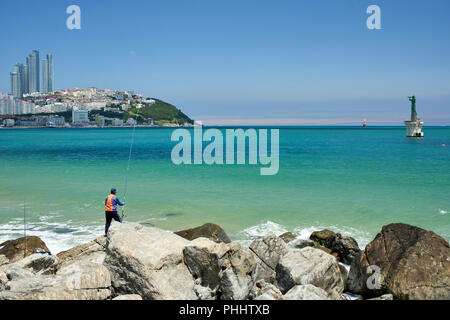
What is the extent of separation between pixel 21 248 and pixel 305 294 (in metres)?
9.55

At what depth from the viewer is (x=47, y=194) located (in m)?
23.5

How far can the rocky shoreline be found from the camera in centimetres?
707

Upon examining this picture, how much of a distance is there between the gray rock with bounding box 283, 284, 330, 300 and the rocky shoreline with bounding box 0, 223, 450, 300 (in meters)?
0.02

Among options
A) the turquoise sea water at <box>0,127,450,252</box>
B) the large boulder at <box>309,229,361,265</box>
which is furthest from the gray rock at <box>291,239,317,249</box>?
the turquoise sea water at <box>0,127,450,252</box>

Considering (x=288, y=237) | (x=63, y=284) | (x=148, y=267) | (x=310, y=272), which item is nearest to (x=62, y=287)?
(x=63, y=284)

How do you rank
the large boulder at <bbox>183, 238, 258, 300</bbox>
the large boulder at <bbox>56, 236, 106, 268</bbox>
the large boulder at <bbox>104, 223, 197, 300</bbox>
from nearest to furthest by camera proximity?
the large boulder at <bbox>104, 223, 197, 300</bbox> < the large boulder at <bbox>183, 238, 258, 300</bbox> < the large boulder at <bbox>56, 236, 106, 268</bbox>

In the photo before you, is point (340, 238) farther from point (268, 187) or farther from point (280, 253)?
point (268, 187)

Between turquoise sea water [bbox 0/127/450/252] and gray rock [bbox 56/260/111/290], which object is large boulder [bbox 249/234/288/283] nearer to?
gray rock [bbox 56/260/111/290]

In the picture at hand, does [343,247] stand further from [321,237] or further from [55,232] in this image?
[55,232]

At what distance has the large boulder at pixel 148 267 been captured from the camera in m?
7.34

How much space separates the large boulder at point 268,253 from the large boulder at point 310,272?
0.48 metres

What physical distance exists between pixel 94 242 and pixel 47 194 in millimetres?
14980

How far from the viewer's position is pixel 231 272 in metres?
7.58
